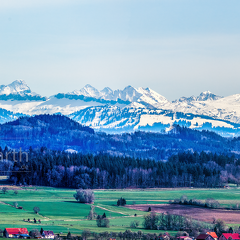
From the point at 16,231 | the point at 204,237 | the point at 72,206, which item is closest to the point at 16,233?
the point at 16,231

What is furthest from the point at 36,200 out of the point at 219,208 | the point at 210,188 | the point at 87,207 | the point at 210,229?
the point at 210,188

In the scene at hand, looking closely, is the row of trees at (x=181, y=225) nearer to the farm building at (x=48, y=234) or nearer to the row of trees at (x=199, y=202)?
the farm building at (x=48, y=234)

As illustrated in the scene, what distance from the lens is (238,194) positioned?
16612 centimetres

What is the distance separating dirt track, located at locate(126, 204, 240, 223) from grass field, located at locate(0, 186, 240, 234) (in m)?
5.84

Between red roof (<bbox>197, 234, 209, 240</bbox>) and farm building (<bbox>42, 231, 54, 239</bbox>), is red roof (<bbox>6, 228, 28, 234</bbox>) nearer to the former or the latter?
farm building (<bbox>42, 231, 54, 239</bbox>)

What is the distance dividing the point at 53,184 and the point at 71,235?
106 metres

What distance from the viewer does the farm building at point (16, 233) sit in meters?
89.6

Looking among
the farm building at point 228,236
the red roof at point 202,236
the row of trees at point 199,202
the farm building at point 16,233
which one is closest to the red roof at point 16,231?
the farm building at point 16,233

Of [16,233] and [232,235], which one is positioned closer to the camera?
[16,233]

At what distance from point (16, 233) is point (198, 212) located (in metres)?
47.9

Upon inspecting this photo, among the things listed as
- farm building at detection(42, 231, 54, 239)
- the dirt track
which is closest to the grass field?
farm building at detection(42, 231, 54, 239)

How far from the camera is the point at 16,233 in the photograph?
90625 millimetres

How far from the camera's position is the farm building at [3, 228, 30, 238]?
294 ft

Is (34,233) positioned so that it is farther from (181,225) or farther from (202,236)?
(181,225)
